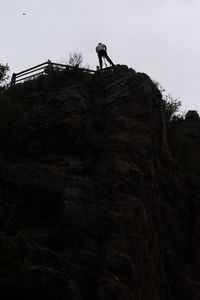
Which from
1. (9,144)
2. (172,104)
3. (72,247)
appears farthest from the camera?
(172,104)

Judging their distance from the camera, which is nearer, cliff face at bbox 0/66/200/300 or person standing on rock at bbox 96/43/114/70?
cliff face at bbox 0/66/200/300

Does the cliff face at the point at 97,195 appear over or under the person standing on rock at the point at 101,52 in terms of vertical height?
under

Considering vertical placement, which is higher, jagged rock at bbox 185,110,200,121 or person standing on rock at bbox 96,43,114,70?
person standing on rock at bbox 96,43,114,70

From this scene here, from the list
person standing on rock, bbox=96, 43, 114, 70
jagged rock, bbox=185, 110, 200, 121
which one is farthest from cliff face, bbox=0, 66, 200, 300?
jagged rock, bbox=185, 110, 200, 121

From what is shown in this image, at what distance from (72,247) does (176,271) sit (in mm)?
5689

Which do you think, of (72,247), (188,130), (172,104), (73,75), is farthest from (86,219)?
(172,104)

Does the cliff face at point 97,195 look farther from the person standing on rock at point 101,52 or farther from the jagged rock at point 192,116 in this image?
the jagged rock at point 192,116

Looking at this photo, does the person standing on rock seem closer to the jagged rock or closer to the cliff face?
the cliff face

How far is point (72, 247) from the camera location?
2141cm

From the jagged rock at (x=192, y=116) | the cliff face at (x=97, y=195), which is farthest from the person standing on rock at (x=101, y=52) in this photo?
the jagged rock at (x=192, y=116)

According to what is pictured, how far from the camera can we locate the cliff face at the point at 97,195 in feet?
66.3

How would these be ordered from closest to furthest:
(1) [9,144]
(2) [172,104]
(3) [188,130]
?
(1) [9,144], (3) [188,130], (2) [172,104]

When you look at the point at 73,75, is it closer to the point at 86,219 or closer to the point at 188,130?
the point at 188,130

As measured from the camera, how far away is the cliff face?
796 inches
